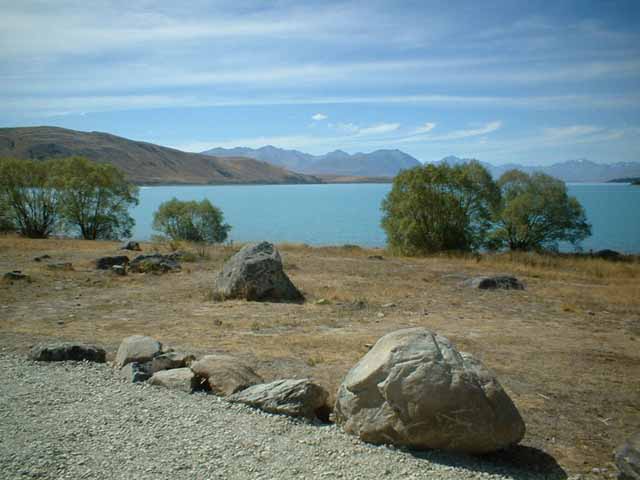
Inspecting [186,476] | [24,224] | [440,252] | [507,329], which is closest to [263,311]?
[507,329]

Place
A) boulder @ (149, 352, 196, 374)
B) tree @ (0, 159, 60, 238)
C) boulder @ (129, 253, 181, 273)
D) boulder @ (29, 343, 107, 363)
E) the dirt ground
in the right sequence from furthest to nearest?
tree @ (0, 159, 60, 238) < boulder @ (129, 253, 181, 273) < boulder @ (29, 343, 107, 363) < boulder @ (149, 352, 196, 374) < the dirt ground

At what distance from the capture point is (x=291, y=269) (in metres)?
21.3

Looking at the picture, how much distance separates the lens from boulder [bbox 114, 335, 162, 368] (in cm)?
852

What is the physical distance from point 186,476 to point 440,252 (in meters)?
28.8

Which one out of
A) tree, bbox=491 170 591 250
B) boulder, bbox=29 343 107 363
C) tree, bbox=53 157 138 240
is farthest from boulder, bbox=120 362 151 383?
tree, bbox=53 157 138 240

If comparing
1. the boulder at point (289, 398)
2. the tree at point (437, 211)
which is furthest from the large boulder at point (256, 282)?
the tree at point (437, 211)

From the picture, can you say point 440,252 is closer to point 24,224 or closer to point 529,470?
point 529,470

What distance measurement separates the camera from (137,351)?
8.61 m

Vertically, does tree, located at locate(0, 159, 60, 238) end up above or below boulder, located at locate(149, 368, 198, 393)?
above

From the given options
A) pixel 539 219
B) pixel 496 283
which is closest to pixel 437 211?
pixel 539 219

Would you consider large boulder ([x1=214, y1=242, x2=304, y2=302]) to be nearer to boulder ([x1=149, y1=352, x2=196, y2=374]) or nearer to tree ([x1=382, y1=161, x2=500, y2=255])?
boulder ([x1=149, y1=352, x2=196, y2=374])

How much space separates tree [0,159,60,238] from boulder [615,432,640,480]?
44.7 metres

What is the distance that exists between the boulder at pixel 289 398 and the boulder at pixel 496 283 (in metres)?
11.8

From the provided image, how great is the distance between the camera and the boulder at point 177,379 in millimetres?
7570
